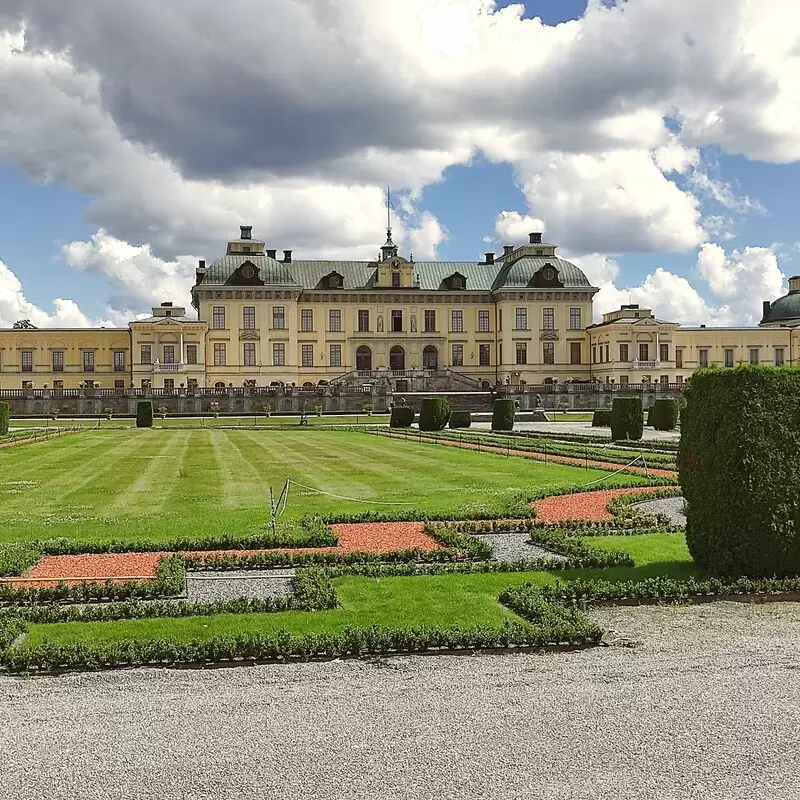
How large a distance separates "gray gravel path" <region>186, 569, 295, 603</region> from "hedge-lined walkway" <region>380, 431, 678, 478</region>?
42.2 ft

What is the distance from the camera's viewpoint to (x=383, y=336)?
80.2m

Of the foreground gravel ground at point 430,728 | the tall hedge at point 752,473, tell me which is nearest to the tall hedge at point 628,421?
the tall hedge at point 752,473

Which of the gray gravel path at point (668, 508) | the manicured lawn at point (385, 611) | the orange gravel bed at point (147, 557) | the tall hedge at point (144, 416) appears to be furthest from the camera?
the tall hedge at point (144, 416)

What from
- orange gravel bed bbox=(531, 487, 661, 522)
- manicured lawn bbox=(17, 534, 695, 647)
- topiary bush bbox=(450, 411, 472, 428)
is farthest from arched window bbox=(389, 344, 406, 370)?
manicured lawn bbox=(17, 534, 695, 647)

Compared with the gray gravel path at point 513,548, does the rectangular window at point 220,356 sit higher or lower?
higher

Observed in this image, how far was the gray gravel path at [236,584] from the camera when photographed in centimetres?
1030

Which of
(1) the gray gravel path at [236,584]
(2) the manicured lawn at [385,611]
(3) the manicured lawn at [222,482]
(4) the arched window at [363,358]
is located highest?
(4) the arched window at [363,358]

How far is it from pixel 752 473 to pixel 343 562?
5227 millimetres

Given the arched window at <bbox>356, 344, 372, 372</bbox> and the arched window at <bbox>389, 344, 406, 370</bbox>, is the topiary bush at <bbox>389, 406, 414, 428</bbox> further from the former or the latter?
the arched window at <bbox>389, 344, 406, 370</bbox>

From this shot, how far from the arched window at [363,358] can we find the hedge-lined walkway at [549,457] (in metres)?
42.1

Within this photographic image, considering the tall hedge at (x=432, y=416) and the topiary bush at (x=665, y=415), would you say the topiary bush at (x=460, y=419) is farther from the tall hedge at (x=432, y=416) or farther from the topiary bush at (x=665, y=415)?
the topiary bush at (x=665, y=415)

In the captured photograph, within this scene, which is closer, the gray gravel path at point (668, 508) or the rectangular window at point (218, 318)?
the gray gravel path at point (668, 508)

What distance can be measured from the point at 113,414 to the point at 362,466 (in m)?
41.8

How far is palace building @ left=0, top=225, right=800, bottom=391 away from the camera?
7644 cm
